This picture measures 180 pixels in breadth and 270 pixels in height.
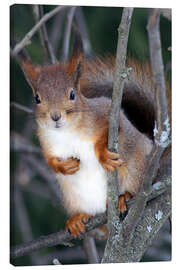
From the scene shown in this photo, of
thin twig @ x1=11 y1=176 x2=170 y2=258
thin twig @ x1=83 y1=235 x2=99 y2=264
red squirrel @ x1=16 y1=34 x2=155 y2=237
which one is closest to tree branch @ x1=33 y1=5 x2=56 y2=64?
red squirrel @ x1=16 y1=34 x2=155 y2=237

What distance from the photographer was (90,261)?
2.66 meters

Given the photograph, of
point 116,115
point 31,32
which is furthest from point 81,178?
point 31,32

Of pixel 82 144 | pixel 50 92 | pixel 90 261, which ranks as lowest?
pixel 90 261

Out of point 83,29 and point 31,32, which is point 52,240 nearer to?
point 31,32

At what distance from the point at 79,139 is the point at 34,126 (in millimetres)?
294

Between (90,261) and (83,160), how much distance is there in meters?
0.63

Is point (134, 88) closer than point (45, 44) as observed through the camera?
Yes

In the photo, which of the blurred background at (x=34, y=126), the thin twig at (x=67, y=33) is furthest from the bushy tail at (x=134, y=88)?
the thin twig at (x=67, y=33)

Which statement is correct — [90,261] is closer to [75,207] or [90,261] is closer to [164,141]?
[75,207]

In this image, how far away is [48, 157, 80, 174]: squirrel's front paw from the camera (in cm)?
239

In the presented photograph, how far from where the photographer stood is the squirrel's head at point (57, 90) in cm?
223

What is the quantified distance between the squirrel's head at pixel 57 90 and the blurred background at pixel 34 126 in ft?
0.32

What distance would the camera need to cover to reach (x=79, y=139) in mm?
2361
